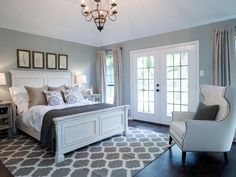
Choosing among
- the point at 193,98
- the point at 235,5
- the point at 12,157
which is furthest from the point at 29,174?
the point at 235,5

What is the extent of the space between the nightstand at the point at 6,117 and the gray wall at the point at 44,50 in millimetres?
410

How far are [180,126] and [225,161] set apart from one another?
0.77m

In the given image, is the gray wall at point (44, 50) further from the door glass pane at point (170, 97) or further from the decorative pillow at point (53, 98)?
the door glass pane at point (170, 97)

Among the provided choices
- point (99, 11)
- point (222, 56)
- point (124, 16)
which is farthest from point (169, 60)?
point (99, 11)

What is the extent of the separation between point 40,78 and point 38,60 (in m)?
0.47

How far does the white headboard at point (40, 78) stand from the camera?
12.9 ft

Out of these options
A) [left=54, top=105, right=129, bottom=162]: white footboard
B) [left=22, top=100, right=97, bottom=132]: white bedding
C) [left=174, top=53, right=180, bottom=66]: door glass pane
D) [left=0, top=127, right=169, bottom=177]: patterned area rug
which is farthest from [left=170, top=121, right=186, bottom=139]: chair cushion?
[left=22, top=100, right=97, bottom=132]: white bedding

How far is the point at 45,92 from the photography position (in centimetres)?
368

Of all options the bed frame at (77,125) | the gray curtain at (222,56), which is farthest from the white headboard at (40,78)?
the gray curtain at (222,56)

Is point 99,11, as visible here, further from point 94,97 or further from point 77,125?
point 94,97

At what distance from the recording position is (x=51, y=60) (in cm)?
455

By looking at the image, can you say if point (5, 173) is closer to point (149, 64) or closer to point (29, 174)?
point (29, 174)

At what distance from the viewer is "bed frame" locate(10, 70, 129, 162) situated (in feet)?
8.46

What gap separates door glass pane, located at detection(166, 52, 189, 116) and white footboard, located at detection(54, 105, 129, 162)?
139 cm
